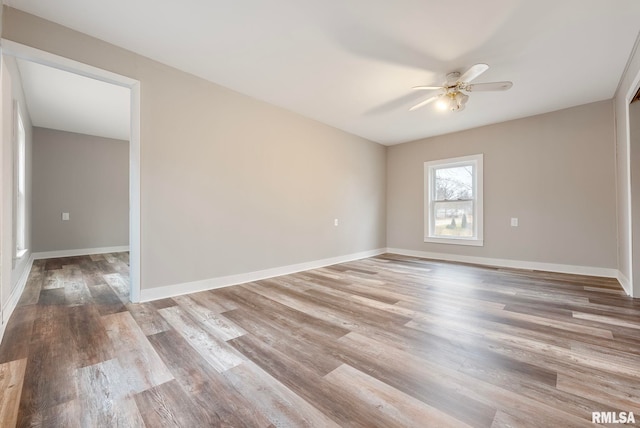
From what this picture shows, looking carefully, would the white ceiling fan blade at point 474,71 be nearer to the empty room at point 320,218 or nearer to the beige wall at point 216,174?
the empty room at point 320,218

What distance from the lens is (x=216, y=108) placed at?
10.3 ft

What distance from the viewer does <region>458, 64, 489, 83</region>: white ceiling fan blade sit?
2309 millimetres

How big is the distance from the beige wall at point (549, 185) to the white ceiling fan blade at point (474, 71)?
8.00 feet

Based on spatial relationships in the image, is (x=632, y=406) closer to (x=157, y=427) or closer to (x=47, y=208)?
(x=157, y=427)

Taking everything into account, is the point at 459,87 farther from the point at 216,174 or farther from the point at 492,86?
the point at 216,174

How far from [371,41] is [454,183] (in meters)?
3.60

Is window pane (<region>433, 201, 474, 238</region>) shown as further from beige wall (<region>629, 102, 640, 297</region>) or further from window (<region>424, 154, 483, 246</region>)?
beige wall (<region>629, 102, 640, 297</region>)

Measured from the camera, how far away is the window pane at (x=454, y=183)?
191 inches

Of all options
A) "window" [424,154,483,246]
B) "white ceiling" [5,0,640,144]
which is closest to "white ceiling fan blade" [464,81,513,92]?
"white ceiling" [5,0,640,144]

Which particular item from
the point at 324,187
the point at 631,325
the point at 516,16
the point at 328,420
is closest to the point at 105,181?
the point at 324,187

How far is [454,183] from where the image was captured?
5031mm

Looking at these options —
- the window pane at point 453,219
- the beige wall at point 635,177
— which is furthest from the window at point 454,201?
the beige wall at point 635,177

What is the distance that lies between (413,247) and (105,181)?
6.89 metres

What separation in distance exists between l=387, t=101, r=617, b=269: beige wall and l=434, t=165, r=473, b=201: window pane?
281mm
